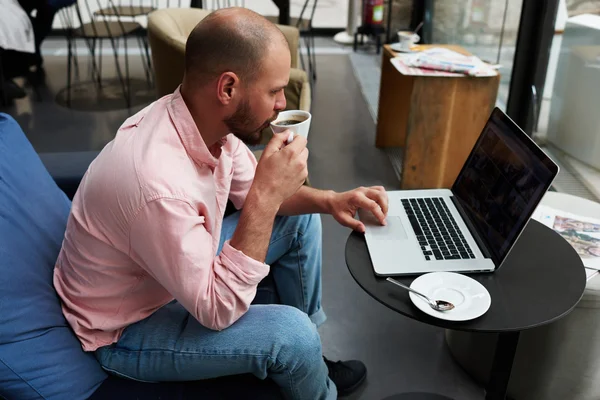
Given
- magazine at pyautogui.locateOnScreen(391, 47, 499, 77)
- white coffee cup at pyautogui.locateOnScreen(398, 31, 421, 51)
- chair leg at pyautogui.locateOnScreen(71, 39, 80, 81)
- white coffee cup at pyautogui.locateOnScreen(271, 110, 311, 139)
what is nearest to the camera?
white coffee cup at pyautogui.locateOnScreen(271, 110, 311, 139)

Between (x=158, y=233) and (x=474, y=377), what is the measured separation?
44.3 inches

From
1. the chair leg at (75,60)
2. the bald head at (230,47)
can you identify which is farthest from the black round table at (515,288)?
the chair leg at (75,60)

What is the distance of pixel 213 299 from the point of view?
1.02 meters

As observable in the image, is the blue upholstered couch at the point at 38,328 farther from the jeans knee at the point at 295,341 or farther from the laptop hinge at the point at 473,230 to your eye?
the laptop hinge at the point at 473,230

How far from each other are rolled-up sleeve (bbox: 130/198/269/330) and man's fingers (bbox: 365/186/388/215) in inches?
15.8

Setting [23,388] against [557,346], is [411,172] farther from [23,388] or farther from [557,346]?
[23,388]

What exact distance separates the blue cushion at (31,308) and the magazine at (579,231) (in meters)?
1.18

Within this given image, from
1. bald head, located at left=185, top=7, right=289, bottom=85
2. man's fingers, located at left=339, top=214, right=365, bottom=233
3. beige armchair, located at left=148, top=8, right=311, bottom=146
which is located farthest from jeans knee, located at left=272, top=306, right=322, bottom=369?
beige armchair, located at left=148, top=8, right=311, bottom=146

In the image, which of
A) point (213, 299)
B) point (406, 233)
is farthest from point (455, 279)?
point (213, 299)

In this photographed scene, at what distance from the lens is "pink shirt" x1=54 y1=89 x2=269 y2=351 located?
99cm

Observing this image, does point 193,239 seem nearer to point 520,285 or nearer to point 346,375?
point 520,285

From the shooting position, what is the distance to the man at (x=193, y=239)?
3.28 feet

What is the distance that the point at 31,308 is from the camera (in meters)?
1.04

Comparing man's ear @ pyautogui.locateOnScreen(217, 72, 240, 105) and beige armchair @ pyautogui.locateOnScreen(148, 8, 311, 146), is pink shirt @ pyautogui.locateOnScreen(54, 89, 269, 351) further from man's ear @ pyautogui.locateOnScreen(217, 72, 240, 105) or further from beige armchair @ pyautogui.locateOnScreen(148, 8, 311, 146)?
→ beige armchair @ pyautogui.locateOnScreen(148, 8, 311, 146)
